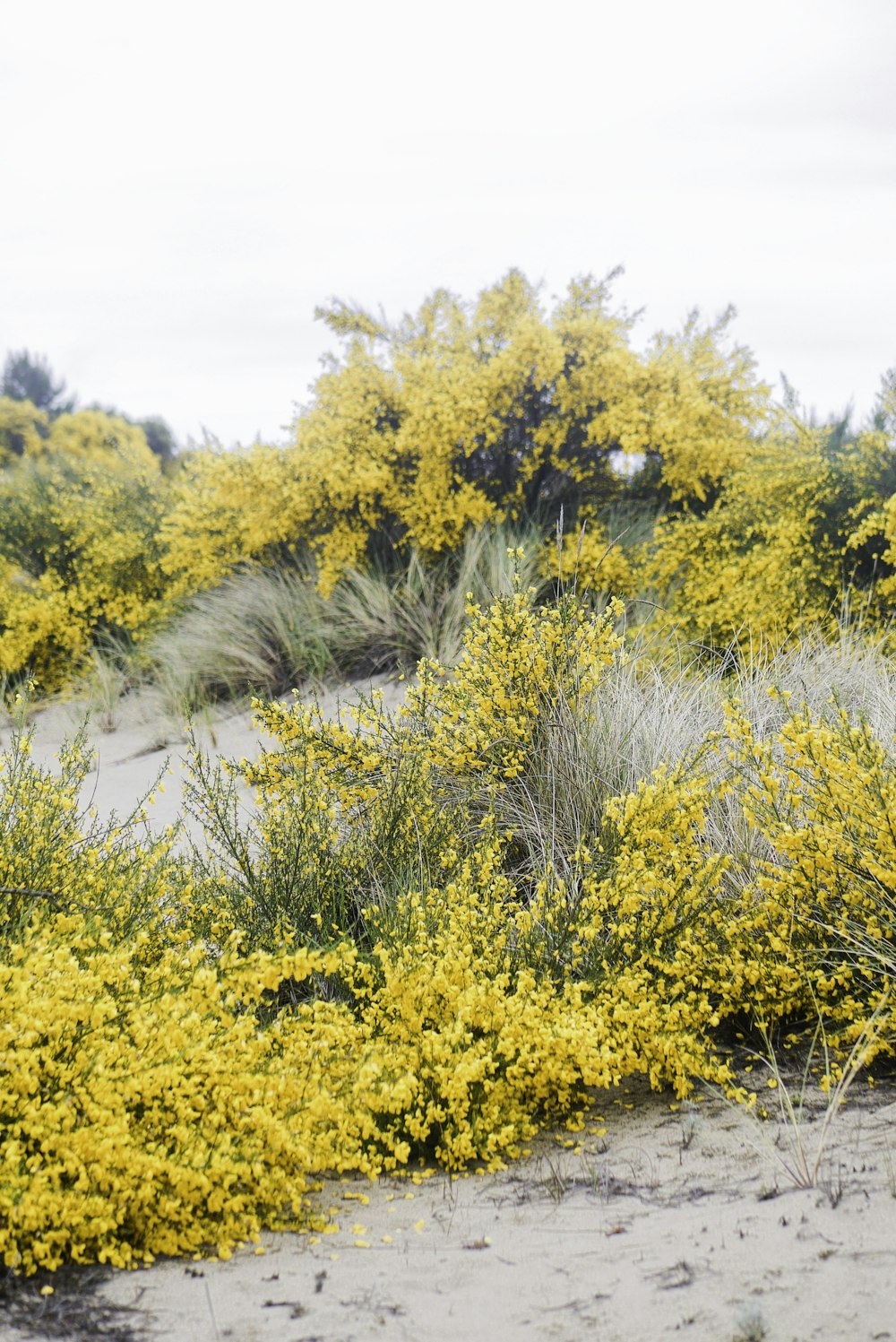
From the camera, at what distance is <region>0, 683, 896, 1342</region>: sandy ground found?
150 cm

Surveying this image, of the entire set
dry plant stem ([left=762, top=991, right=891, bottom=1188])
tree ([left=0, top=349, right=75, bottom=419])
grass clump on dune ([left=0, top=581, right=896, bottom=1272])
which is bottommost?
dry plant stem ([left=762, top=991, right=891, bottom=1188])

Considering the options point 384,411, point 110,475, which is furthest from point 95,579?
point 384,411

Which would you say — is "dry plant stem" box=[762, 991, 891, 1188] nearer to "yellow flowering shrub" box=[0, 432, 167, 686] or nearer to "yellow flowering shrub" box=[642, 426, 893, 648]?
"yellow flowering shrub" box=[642, 426, 893, 648]

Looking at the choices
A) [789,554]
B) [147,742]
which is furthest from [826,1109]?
[147,742]

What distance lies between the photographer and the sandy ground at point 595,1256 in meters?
1.50

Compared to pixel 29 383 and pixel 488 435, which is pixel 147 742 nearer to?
pixel 488 435

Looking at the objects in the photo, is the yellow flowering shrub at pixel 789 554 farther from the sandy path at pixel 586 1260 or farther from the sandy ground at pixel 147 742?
the sandy path at pixel 586 1260

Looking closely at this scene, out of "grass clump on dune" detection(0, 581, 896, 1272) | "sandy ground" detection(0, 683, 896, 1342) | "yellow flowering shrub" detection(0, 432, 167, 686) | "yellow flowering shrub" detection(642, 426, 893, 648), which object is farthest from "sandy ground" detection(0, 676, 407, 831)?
"sandy ground" detection(0, 683, 896, 1342)

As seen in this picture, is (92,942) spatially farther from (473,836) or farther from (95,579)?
(95,579)

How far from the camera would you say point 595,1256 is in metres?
1.72

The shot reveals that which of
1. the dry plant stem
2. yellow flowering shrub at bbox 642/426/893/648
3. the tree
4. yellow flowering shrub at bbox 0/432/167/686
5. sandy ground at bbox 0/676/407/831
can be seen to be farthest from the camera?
the tree

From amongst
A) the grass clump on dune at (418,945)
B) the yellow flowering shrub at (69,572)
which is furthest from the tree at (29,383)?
the grass clump on dune at (418,945)

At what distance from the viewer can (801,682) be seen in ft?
15.2

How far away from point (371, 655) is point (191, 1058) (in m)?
4.77
